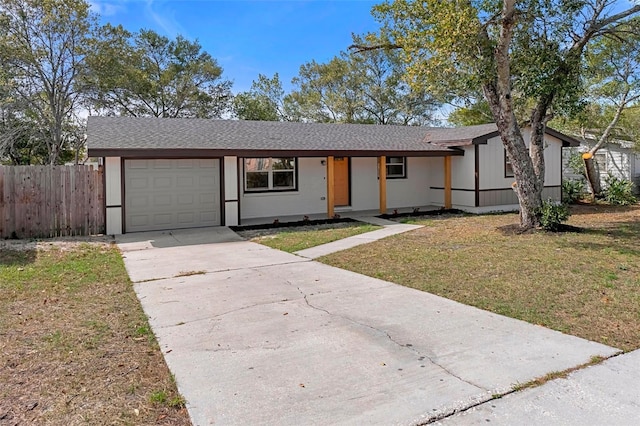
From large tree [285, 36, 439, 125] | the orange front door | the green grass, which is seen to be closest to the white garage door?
the green grass

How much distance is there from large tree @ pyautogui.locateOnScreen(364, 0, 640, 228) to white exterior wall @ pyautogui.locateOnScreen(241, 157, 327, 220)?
5228mm

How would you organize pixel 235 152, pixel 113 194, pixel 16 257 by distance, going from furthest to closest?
pixel 235 152 < pixel 113 194 < pixel 16 257

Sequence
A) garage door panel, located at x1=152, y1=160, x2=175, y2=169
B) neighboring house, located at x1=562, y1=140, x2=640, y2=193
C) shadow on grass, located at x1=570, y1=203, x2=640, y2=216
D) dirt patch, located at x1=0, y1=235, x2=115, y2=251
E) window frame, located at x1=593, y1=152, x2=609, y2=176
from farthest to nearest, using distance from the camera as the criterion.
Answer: window frame, located at x1=593, y1=152, x2=609, y2=176 → neighboring house, located at x1=562, y1=140, x2=640, y2=193 → shadow on grass, located at x1=570, y1=203, x2=640, y2=216 → garage door panel, located at x1=152, y1=160, x2=175, y2=169 → dirt patch, located at x1=0, y1=235, x2=115, y2=251

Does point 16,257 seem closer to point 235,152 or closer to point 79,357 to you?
point 235,152

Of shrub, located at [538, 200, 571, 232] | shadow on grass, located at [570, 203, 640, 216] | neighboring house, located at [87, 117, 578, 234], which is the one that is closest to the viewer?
shrub, located at [538, 200, 571, 232]

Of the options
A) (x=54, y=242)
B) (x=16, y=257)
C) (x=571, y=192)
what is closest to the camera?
(x=16, y=257)

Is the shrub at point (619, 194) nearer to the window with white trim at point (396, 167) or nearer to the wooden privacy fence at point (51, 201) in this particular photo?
the window with white trim at point (396, 167)

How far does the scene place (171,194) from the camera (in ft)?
41.7

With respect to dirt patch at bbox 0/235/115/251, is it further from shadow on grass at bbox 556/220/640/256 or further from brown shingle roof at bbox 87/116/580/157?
shadow on grass at bbox 556/220/640/256

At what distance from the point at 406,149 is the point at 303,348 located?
1238 cm

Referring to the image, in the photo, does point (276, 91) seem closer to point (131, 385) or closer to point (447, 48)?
point (447, 48)

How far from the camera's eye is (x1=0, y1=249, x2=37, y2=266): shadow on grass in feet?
26.3

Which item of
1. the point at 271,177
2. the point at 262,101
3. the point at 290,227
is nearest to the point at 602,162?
the point at 271,177

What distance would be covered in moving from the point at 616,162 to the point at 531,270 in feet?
62.0
